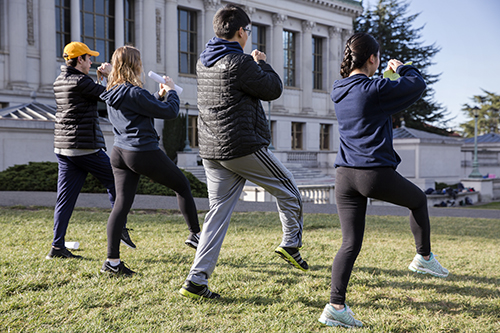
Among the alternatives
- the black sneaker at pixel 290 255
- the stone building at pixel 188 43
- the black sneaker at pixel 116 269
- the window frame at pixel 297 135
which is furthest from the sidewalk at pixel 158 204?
the window frame at pixel 297 135

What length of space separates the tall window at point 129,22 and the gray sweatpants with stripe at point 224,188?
100 ft

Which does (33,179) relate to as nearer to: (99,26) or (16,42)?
(16,42)

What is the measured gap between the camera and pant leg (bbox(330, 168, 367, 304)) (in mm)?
3029

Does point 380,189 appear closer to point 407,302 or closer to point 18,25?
point 407,302

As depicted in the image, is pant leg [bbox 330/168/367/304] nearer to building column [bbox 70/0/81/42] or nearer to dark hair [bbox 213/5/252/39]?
dark hair [bbox 213/5/252/39]

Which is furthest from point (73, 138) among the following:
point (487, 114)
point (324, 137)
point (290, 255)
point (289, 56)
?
point (487, 114)

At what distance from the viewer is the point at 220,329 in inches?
113

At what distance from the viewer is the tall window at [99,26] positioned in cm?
3017

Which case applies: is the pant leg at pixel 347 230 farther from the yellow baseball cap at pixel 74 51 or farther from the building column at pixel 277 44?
the building column at pixel 277 44

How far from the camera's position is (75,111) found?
4621 mm

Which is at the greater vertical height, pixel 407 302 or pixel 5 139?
pixel 5 139

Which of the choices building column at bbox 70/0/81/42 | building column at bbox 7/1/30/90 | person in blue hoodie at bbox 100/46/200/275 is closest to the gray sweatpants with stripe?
person in blue hoodie at bbox 100/46/200/275

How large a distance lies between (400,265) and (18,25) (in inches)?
1103

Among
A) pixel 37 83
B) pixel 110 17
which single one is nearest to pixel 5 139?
pixel 37 83
